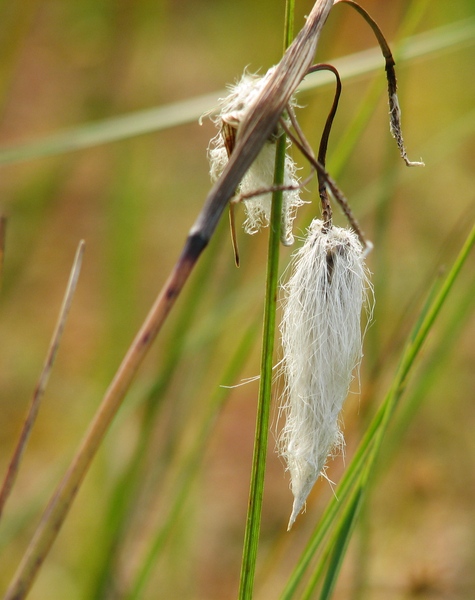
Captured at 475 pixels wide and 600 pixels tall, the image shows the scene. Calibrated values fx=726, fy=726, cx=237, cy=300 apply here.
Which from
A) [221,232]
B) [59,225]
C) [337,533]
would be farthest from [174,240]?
[337,533]

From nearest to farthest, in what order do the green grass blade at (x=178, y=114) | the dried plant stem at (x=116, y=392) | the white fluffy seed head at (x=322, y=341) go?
the dried plant stem at (x=116, y=392), the white fluffy seed head at (x=322, y=341), the green grass blade at (x=178, y=114)

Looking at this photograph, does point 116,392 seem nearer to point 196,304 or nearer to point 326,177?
point 326,177

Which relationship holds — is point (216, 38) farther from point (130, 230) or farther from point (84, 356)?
point (130, 230)

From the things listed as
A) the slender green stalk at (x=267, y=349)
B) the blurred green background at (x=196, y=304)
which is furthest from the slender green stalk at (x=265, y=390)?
the blurred green background at (x=196, y=304)

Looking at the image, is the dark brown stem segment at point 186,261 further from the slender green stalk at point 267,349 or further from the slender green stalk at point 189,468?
the slender green stalk at point 189,468

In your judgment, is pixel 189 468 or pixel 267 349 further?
pixel 189 468

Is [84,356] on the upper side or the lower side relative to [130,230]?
upper

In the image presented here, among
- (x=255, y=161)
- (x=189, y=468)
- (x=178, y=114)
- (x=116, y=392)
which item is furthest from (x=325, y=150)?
(x=189, y=468)
